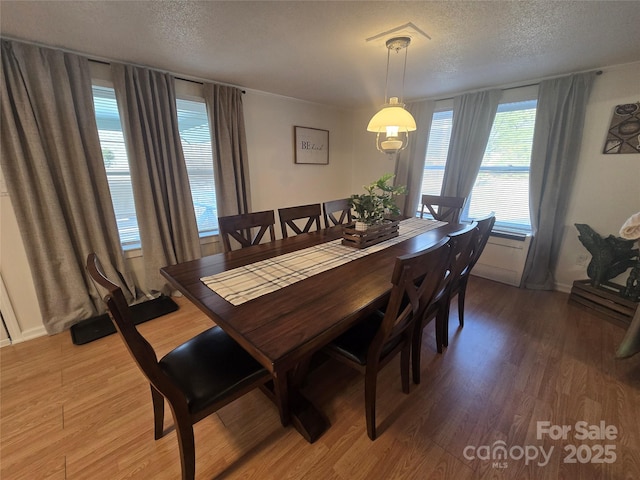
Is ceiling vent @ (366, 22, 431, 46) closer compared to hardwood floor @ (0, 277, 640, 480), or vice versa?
hardwood floor @ (0, 277, 640, 480)

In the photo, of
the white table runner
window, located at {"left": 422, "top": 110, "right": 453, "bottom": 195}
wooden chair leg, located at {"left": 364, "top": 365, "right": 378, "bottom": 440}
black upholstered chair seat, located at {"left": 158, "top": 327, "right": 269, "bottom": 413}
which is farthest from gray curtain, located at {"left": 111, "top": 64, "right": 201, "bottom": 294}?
window, located at {"left": 422, "top": 110, "right": 453, "bottom": 195}

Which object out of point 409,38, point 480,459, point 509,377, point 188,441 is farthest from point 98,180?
point 509,377

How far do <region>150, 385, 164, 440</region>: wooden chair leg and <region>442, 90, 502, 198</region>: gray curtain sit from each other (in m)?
3.32

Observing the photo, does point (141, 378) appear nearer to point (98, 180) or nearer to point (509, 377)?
point (98, 180)

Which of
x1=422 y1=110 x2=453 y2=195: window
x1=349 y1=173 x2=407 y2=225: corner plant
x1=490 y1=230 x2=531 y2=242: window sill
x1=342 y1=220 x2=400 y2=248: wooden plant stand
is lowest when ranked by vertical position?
x1=490 y1=230 x2=531 y2=242: window sill

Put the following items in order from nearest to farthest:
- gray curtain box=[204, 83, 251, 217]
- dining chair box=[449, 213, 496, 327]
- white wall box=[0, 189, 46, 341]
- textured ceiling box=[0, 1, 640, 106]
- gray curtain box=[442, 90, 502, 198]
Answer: textured ceiling box=[0, 1, 640, 106], dining chair box=[449, 213, 496, 327], white wall box=[0, 189, 46, 341], gray curtain box=[204, 83, 251, 217], gray curtain box=[442, 90, 502, 198]

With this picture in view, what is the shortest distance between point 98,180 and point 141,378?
1606mm

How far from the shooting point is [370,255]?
164 cm

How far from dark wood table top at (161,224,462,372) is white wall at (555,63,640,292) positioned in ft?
7.44

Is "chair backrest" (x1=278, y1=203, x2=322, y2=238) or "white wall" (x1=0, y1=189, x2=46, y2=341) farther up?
"chair backrest" (x1=278, y1=203, x2=322, y2=238)

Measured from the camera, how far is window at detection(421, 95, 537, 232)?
2799mm

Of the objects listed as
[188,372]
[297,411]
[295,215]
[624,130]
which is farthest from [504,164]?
[188,372]

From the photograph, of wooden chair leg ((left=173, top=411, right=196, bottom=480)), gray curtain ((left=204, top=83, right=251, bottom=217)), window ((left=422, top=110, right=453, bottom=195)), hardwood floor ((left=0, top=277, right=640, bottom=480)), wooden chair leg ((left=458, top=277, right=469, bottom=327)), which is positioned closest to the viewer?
wooden chair leg ((left=173, top=411, right=196, bottom=480))

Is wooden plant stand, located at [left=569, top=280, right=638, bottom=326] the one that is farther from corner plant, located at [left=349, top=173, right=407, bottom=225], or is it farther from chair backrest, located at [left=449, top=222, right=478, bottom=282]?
corner plant, located at [left=349, top=173, right=407, bottom=225]
